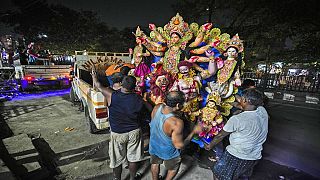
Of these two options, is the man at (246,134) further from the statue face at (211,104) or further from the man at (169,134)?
the statue face at (211,104)

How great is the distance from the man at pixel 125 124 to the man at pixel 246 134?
4.38ft

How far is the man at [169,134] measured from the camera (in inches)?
92.6

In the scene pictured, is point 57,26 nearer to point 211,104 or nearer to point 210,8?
point 210,8

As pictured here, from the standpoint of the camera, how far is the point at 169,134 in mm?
2461

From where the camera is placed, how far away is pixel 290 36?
27.4 ft

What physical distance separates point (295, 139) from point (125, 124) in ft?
17.3

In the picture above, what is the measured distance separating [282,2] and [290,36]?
1.62 metres

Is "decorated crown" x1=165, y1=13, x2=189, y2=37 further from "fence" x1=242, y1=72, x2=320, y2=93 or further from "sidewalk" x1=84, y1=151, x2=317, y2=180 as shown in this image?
"fence" x1=242, y1=72, x2=320, y2=93

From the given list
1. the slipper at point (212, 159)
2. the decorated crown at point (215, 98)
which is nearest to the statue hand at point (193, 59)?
the decorated crown at point (215, 98)

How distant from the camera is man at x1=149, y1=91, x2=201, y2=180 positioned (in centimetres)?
235

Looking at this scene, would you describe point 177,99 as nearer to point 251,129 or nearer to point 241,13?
point 251,129

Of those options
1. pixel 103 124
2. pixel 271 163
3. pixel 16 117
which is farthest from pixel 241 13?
pixel 16 117

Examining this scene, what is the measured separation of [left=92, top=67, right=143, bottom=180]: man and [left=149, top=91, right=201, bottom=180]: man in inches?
14.1

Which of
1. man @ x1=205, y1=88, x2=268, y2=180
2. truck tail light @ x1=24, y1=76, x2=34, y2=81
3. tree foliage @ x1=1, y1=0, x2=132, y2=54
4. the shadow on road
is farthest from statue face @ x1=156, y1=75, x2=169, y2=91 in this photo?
tree foliage @ x1=1, y1=0, x2=132, y2=54
